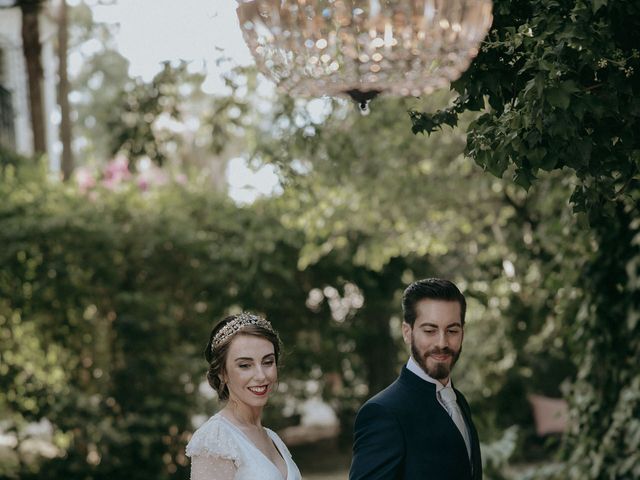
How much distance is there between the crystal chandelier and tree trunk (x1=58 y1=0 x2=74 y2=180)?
36.1 feet

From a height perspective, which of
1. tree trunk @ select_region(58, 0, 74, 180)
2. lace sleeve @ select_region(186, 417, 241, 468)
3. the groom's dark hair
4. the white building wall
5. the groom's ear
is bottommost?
lace sleeve @ select_region(186, 417, 241, 468)

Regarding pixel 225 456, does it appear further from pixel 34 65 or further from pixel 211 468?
pixel 34 65

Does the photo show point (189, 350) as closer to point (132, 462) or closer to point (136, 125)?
point (132, 462)

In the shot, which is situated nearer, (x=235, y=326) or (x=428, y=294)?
(x=428, y=294)

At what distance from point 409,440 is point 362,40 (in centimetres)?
128

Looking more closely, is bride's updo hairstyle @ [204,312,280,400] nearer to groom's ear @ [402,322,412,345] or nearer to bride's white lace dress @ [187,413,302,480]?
bride's white lace dress @ [187,413,302,480]

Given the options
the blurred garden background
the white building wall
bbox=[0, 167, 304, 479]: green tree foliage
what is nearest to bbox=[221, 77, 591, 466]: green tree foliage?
the blurred garden background

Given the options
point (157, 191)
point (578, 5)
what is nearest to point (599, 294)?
point (578, 5)

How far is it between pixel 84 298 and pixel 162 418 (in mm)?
1307

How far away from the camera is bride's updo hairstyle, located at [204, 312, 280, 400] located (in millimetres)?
3539

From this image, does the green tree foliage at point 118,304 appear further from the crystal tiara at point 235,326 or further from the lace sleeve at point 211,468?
the lace sleeve at point 211,468

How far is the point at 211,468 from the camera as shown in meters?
3.32

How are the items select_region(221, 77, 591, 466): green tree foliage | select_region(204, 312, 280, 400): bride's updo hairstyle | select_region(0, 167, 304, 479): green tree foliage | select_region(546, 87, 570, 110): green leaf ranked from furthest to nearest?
select_region(0, 167, 304, 479): green tree foliage → select_region(221, 77, 591, 466): green tree foliage → select_region(204, 312, 280, 400): bride's updo hairstyle → select_region(546, 87, 570, 110): green leaf

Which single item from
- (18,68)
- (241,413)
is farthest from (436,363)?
(18,68)
